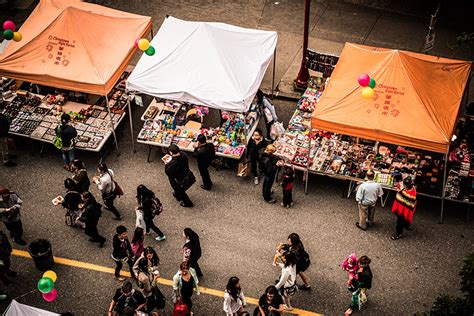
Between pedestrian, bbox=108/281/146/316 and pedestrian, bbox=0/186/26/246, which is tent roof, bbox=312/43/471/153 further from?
pedestrian, bbox=0/186/26/246

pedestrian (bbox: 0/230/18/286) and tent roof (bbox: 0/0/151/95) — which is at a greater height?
tent roof (bbox: 0/0/151/95)

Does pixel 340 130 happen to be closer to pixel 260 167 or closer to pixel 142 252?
pixel 260 167

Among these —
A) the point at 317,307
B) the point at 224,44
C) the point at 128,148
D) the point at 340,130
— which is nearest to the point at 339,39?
the point at 224,44

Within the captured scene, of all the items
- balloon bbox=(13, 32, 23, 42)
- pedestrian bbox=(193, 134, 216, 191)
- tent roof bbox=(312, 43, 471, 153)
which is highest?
balloon bbox=(13, 32, 23, 42)

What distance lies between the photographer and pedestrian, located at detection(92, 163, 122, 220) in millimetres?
11875

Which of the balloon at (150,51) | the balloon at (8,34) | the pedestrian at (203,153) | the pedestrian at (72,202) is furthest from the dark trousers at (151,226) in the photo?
the balloon at (8,34)

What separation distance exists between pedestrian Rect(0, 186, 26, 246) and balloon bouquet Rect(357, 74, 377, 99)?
7451 mm

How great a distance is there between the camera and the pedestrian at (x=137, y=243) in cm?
1039

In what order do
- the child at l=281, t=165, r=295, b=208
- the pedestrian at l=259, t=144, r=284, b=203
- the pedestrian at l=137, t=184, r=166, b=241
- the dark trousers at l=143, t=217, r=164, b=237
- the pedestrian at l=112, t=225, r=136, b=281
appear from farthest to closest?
the pedestrian at l=259, t=144, r=284, b=203 → the child at l=281, t=165, r=295, b=208 → the dark trousers at l=143, t=217, r=164, b=237 → the pedestrian at l=137, t=184, r=166, b=241 → the pedestrian at l=112, t=225, r=136, b=281

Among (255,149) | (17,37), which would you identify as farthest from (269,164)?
(17,37)

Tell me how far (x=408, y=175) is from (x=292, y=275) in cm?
431

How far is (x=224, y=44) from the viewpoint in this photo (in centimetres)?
1377

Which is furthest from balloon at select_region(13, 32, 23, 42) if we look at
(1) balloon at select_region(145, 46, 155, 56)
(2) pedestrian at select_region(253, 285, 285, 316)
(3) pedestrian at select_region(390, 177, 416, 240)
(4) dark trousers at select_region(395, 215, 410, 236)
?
(4) dark trousers at select_region(395, 215, 410, 236)

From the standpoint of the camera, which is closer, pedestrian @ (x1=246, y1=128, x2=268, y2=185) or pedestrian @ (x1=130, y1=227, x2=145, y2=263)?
pedestrian @ (x1=130, y1=227, x2=145, y2=263)
